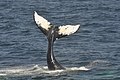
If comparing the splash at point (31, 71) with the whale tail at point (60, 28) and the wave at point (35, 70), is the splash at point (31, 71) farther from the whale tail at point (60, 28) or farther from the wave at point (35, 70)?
the whale tail at point (60, 28)

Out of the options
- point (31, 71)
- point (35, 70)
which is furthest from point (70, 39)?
point (31, 71)

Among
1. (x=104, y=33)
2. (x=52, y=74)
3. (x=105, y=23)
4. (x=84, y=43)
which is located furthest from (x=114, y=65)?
(x=105, y=23)

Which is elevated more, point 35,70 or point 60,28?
point 60,28

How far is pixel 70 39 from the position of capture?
3338 centimetres

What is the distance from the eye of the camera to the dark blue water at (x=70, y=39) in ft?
86.3

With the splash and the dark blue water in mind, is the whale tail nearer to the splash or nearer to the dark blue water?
the splash

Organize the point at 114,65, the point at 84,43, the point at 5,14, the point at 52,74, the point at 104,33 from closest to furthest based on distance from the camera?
the point at 52,74, the point at 114,65, the point at 84,43, the point at 104,33, the point at 5,14

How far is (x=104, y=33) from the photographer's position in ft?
113

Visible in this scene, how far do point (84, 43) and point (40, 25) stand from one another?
21.8 feet

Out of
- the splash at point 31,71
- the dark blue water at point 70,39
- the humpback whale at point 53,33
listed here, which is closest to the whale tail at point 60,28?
the humpback whale at point 53,33

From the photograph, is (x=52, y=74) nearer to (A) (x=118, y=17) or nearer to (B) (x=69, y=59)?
(B) (x=69, y=59)

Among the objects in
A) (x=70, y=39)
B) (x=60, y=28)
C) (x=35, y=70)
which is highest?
(x=60, y=28)

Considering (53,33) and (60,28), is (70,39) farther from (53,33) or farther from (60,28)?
(60,28)

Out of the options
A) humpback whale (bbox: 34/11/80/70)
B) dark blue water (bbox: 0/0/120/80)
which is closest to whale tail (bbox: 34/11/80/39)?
humpback whale (bbox: 34/11/80/70)
